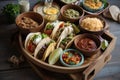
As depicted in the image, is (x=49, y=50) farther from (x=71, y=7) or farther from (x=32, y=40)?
(x=71, y=7)

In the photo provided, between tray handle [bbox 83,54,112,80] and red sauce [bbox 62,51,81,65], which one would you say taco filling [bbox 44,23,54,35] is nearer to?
red sauce [bbox 62,51,81,65]

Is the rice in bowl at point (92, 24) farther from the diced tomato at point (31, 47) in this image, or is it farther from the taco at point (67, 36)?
the diced tomato at point (31, 47)

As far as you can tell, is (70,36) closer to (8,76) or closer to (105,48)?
(105,48)

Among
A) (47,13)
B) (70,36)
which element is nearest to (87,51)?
(70,36)

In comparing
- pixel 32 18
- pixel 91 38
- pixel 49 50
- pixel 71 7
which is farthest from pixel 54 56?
pixel 71 7

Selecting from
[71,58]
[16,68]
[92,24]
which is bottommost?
[16,68]

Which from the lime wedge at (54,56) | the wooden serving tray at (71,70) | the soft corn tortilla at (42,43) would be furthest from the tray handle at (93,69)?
the soft corn tortilla at (42,43)
